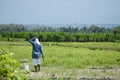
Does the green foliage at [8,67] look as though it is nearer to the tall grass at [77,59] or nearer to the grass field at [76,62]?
the grass field at [76,62]

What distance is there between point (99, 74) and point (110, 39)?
70.6 m

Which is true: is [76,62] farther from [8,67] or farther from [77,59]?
[8,67]

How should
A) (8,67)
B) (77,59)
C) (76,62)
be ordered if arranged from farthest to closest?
(77,59) → (76,62) → (8,67)

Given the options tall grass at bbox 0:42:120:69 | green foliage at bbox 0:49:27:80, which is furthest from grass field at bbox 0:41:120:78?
green foliage at bbox 0:49:27:80

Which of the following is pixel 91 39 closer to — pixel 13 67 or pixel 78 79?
pixel 78 79

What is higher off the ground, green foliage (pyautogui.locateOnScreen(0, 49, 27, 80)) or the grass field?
green foliage (pyautogui.locateOnScreen(0, 49, 27, 80))

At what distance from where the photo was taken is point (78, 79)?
15.3 m

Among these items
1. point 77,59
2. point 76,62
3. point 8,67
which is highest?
point 8,67

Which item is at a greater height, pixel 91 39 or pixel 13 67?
pixel 13 67

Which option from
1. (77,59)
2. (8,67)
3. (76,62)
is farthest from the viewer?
(77,59)

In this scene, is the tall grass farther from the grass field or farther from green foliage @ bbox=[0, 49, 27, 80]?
green foliage @ bbox=[0, 49, 27, 80]

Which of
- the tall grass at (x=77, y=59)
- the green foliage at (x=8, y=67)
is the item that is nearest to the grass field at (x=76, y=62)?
the tall grass at (x=77, y=59)

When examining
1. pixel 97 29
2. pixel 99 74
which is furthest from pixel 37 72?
pixel 97 29

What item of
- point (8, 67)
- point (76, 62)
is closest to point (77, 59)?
point (76, 62)
